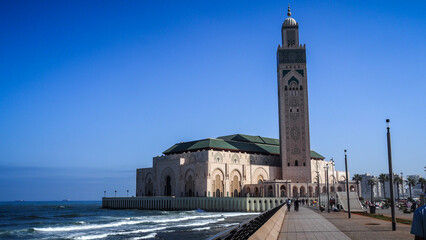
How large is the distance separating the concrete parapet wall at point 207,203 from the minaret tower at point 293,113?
15.8 metres

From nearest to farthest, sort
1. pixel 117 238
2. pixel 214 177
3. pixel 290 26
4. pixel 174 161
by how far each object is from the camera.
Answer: pixel 117 238 → pixel 214 177 → pixel 174 161 → pixel 290 26

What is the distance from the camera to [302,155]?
94.3m

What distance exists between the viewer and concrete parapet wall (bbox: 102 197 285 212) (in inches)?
2879

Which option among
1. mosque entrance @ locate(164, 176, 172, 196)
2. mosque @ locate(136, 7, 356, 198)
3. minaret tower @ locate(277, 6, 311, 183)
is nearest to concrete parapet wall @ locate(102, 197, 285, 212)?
mosque @ locate(136, 7, 356, 198)

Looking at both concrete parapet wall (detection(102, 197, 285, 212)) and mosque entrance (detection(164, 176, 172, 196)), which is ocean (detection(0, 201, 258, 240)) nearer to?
concrete parapet wall (detection(102, 197, 285, 212))

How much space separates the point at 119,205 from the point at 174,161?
1789cm

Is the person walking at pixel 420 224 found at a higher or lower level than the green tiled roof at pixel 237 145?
lower

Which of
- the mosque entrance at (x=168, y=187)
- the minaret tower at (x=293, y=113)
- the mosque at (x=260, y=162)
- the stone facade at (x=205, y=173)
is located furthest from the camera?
the minaret tower at (x=293, y=113)

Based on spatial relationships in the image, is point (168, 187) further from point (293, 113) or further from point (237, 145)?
point (293, 113)

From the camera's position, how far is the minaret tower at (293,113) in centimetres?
9412

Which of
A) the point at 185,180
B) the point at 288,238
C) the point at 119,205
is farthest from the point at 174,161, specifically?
the point at 288,238

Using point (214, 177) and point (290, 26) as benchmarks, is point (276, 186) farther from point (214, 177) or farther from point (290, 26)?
point (290, 26)

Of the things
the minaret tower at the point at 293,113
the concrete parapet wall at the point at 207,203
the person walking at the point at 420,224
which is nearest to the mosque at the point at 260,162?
the minaret tower at the point at 293,113

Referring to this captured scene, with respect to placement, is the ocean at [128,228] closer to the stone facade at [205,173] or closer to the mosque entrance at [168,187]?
the stone facade at [205,173]
